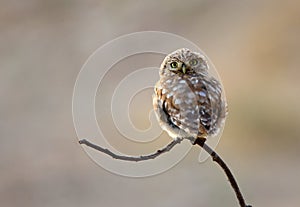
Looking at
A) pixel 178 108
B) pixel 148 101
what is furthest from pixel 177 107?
pixel 148 101

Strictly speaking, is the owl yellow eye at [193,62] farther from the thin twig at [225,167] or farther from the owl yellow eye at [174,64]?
the thin twig at [225,167]

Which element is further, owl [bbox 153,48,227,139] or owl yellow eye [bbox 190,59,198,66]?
owl yellow eye [bbox 190,59,198,66]

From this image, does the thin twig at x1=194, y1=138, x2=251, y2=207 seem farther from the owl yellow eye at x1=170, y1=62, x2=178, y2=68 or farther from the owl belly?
the owl yellow eye at x1=170, y1=62, x2=178, y2=68

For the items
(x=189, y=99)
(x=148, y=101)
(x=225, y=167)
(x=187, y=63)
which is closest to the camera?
(x=225, y=167)

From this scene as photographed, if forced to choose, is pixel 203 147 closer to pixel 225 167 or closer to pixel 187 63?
pixel 225 167

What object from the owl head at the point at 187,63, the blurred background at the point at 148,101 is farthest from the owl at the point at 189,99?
the blurred background at the point at 148,101

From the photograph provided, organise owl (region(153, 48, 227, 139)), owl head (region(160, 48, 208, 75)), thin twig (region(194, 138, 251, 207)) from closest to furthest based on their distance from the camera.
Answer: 1. thin twig (region(194, 138, 251, 207))
2. owl (region(153, 48, 227, 139))
3. owl head (region(160, 48, 208, 75))

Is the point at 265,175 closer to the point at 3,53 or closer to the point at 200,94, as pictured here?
the point at 3,53

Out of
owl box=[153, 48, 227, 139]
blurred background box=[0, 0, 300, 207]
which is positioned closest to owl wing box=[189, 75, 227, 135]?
owl box=[153, 48, 227, 139]
